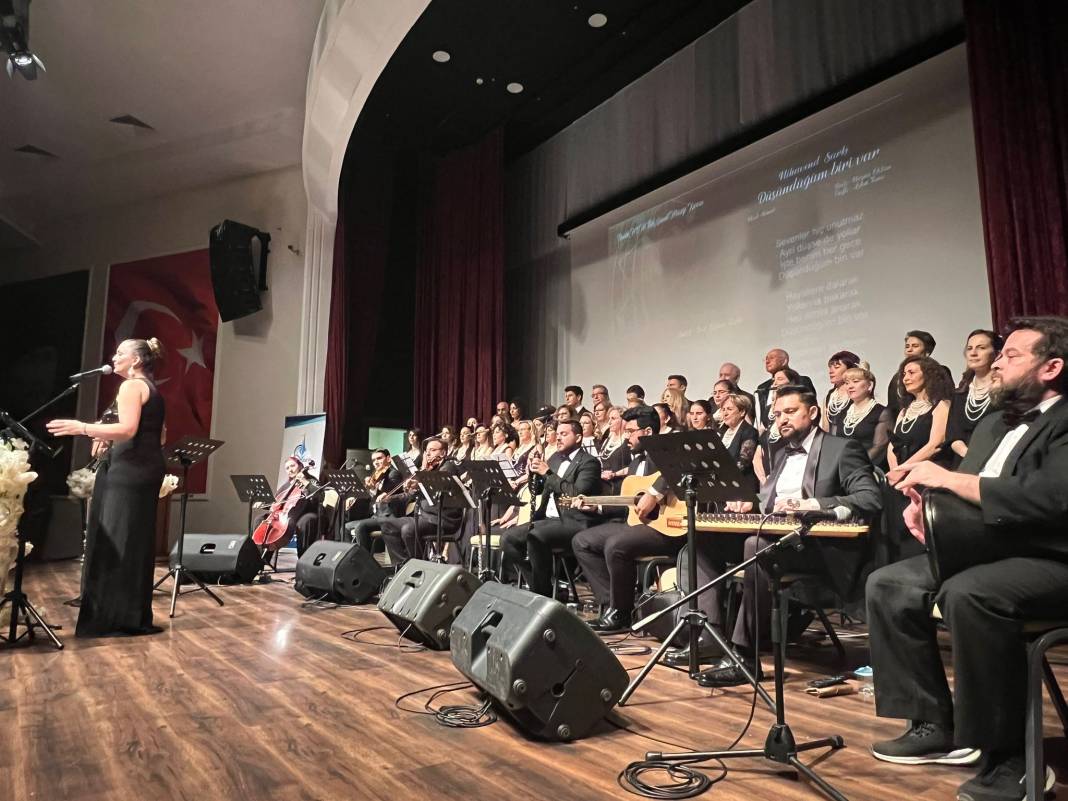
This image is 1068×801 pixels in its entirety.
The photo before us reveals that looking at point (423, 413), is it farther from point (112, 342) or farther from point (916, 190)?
point (916, 190)

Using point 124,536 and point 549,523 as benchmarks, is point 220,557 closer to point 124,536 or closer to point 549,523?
point 124,536

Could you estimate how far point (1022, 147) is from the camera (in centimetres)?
466

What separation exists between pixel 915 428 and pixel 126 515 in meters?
4.39

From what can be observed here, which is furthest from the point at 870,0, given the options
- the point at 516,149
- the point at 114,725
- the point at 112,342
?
the point at 112,342

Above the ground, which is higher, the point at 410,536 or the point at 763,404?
the point at 763,404

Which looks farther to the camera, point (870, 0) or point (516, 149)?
point (516, 149)

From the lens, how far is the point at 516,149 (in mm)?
10258

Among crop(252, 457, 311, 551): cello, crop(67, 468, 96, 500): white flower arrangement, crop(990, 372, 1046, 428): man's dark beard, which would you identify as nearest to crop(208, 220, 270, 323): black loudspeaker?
crop(67, 468, 96, 500): white flower arrangement

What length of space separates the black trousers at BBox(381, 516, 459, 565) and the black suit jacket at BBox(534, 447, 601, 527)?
1.58 meters

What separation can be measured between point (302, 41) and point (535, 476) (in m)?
6.02

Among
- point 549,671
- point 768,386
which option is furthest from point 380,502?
point 549,671

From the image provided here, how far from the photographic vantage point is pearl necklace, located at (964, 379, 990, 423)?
4.08 m

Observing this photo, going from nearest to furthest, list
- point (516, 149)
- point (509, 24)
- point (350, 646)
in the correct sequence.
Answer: point (350, 646)
point (509, 24)
point (516, 149)

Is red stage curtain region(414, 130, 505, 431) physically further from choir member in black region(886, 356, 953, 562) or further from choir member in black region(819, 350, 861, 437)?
choir member in black region(886, 356, 953, 562)
